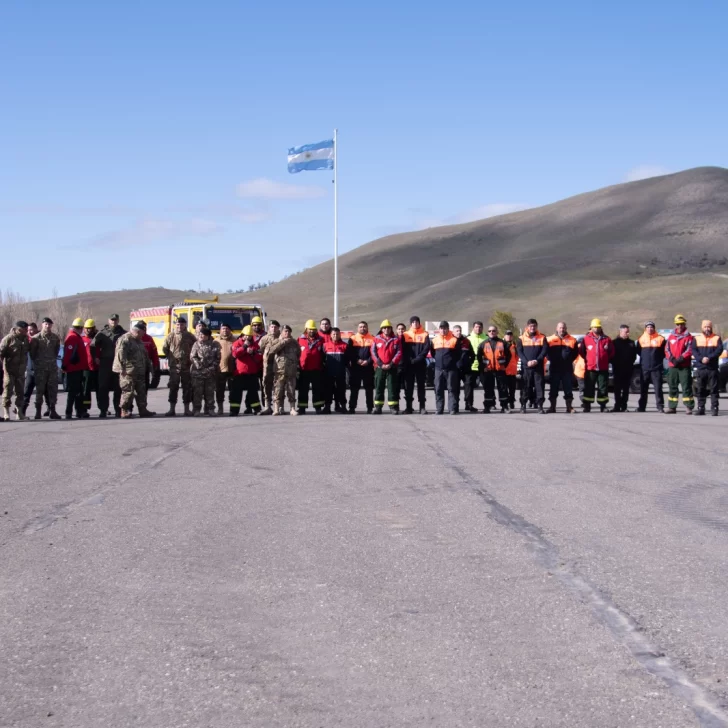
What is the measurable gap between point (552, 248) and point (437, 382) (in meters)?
160

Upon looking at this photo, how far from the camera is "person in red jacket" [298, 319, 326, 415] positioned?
22406mm

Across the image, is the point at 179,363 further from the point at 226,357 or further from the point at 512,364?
the point at 512,364

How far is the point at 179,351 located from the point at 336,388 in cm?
338

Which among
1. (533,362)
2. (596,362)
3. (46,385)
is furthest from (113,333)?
(596,362)

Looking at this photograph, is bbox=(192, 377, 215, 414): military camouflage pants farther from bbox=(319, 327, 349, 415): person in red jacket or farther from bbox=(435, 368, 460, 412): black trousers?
bbox=(435, 368, 460, 412): black trousers

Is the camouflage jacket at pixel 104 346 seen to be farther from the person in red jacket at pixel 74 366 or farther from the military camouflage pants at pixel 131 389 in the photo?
the military camouflage pants at pixel 131 389

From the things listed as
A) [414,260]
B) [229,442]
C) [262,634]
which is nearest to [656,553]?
[262,634]

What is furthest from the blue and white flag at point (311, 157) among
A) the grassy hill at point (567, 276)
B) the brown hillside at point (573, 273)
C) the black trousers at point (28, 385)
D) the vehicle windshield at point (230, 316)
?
the brown hillside at point (573, 273)

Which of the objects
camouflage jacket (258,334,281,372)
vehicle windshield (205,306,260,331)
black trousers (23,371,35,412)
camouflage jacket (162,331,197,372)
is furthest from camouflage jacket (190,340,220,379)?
vehicle windshield (205,306,260,331)

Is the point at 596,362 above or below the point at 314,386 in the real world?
above

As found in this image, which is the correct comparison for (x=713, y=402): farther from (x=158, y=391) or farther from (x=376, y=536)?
(x=158, y=391)

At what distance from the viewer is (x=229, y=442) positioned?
15.8 metres

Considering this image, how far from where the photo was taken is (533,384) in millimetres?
22953

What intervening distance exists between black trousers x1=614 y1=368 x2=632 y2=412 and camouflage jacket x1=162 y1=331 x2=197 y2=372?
904 cm
